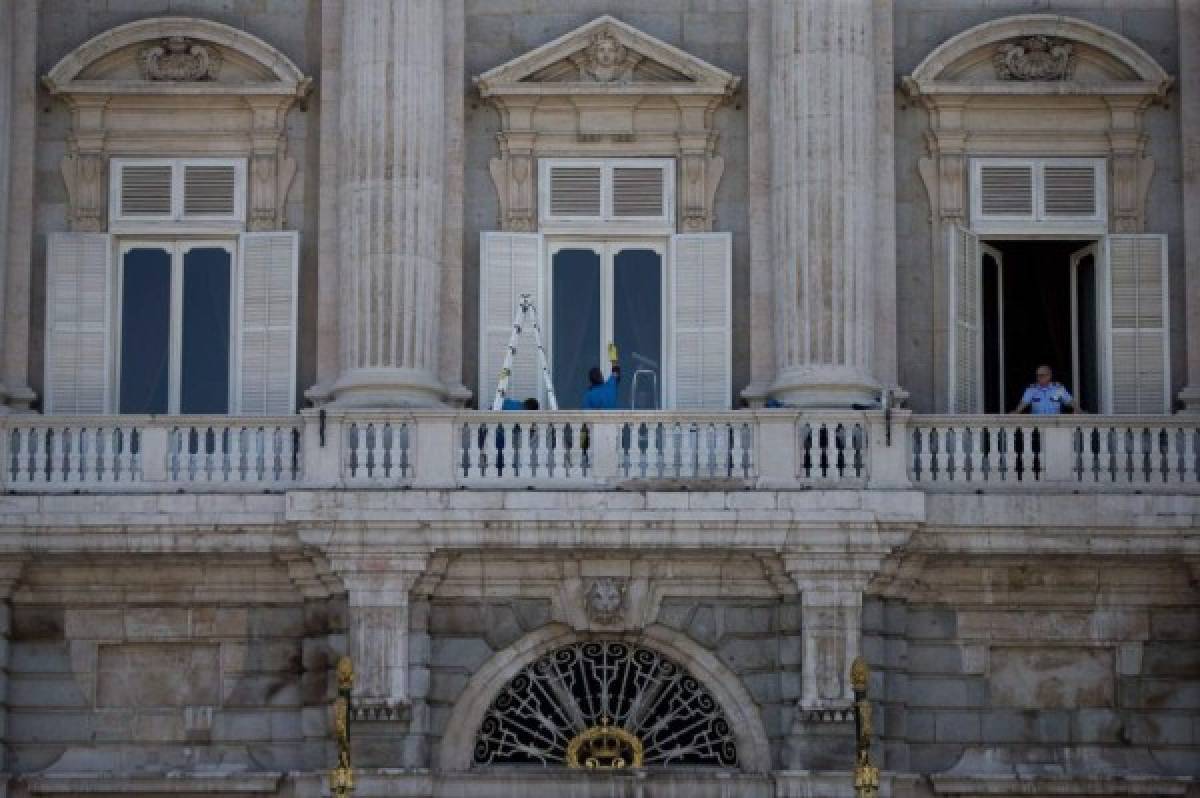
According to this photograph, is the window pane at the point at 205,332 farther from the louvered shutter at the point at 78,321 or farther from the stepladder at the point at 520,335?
the stepladder at the point at 520,335

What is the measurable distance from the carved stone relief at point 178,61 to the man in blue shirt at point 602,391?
5.49 m

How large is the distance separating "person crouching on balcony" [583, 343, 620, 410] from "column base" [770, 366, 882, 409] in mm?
1938

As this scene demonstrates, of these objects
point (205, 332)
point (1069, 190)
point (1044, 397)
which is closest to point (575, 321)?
point (205, 332)

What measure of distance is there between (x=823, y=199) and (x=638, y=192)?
237 cm

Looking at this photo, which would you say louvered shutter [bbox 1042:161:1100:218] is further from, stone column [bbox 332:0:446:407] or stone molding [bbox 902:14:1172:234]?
stone column [bbox 332:0:446:407]

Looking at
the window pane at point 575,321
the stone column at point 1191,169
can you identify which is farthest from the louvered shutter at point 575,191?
the stone column at point 1191,169

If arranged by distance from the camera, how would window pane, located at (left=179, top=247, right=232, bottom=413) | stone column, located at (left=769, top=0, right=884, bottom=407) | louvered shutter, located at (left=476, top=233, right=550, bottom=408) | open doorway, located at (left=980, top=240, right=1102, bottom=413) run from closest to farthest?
1. stone column, located at (left=769, top=0, right=884, bottom=407)
2. louvered shutter, located at (left=476, top=233, right=550, bottom=408)
3. window pane, located at (left=179, top=247, right=232, bottom=413)
4. open doorway, located at (left=980, top=240, right=1102, bottom=413)

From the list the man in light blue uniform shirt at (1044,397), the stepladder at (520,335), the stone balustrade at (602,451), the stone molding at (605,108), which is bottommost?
the stone balustrade at (602,451)

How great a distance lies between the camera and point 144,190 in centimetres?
3644

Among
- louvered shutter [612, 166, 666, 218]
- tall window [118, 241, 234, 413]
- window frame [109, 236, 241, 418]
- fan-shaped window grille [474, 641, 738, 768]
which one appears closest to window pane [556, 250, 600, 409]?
louvered shutter [612, 166, 666, 218]

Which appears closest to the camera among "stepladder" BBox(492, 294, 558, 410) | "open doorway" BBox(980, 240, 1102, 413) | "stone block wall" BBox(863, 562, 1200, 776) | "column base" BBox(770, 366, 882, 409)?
"stone block wall" BBox(863, 562, 1200, 776)

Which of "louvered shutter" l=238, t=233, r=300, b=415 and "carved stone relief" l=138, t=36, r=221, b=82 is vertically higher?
"carved stone relief" l=138, t=36, r=221, b=82

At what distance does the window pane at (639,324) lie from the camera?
119 feet

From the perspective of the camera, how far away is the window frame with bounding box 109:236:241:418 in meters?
36.2
